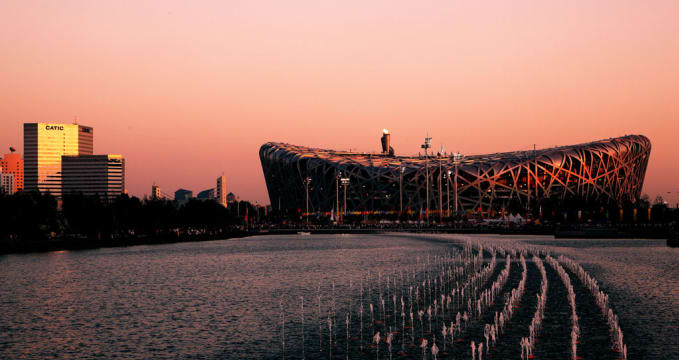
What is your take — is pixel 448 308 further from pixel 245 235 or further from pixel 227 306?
pixel 245 235

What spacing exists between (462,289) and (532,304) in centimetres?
632

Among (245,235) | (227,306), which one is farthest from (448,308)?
(245,235)

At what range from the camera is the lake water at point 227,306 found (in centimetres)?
2667

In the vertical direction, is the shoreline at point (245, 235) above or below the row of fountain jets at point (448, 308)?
above

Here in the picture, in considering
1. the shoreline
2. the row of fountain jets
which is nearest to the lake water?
the row of fountain jets

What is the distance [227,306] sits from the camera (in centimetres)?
3788

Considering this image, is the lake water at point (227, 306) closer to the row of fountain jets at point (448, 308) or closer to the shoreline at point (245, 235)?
the row of fountain jets at point (448, 308)

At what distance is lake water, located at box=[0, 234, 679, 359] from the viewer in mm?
26672

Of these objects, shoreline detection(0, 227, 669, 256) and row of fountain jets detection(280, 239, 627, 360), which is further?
shoreline detection(0, 227, 669, 256)

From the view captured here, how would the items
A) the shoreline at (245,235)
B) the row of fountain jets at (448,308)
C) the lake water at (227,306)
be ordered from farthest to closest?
the shoreline at (245,235) < the lake water at (227,306) < the row of fountain jets at (448,308)

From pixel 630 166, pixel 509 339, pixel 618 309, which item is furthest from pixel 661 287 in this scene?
pixel 630 166

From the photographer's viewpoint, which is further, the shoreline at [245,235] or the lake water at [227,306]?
the shoreline at [245,235]

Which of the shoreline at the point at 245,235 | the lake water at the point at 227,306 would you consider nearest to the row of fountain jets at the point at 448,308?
the lake water at the point at 227,306

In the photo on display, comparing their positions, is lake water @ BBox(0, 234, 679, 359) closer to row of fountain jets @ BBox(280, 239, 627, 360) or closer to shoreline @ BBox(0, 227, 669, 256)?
row of fountain jets @ BBox(280, 239, 627, 360)
